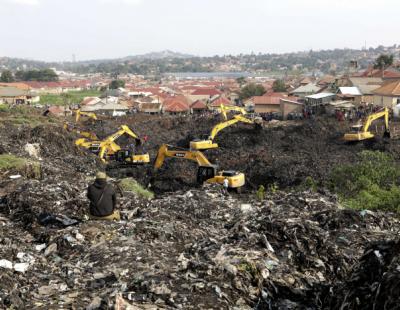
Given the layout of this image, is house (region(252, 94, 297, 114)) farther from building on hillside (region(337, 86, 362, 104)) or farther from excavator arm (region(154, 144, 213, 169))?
excavator arm (region(154, 144, 213, 169))

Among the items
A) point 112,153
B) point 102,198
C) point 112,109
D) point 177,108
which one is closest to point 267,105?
point 177,108

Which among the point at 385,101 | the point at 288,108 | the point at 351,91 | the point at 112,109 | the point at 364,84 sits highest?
the point at 364,84

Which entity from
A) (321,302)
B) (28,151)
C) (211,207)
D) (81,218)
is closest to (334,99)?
(28,151)

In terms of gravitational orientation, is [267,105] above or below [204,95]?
above

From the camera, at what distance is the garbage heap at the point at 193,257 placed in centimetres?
509

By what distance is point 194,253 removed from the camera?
6676 millimetres

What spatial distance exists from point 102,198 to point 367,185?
7.88m

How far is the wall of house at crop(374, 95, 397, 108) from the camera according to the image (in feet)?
104

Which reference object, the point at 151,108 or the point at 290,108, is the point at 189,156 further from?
the point at 151,108

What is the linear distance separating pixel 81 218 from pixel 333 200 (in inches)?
226

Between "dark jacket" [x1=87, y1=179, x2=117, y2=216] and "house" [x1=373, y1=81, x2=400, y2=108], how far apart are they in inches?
1088

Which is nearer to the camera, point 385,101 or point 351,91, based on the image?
point 385,101

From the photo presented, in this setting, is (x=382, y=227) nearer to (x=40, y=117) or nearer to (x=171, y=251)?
(x=171, y=251)

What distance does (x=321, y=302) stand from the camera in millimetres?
5164
